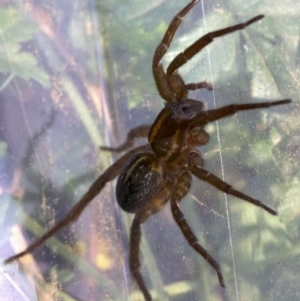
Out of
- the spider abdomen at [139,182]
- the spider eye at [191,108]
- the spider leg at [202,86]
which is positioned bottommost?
the spider abdomen at [139,182]

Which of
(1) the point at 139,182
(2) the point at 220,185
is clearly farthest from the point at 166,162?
(2) the point at 220,185

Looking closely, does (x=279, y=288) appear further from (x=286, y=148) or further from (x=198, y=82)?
(x=198, y=82)

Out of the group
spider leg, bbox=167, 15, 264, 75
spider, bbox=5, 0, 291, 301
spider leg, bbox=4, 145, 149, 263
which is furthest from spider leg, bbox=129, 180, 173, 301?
spider leg, bbox=167, 15, 264, 75

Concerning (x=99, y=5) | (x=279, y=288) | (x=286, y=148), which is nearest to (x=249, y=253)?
(x=279, y=288)

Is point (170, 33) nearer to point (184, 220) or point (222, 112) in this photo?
point (222, 112)

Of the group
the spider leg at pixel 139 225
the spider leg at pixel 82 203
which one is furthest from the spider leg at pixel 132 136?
the spider leg at pixel 139 225

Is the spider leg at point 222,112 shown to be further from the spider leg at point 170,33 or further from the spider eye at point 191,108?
the spider leg at point 170,33

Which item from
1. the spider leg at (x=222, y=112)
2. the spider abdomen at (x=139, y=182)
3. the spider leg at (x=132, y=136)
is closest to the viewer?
the spider leg at (x=222, y=112)

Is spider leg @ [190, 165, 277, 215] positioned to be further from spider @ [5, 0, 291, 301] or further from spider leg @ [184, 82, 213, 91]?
spider leg @ [184, 82, 213, 91]
